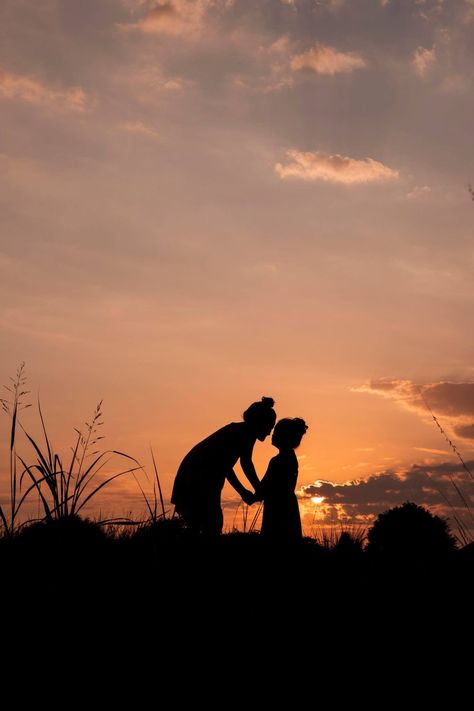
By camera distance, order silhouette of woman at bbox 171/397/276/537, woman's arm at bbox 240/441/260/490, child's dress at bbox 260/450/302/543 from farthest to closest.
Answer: woman's arm at bbox 240/441/260/490, silhouette of woman at bbox 171/397/276/537, child's dress at bbox 260/450/302/543

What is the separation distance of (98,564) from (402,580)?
2457 mm

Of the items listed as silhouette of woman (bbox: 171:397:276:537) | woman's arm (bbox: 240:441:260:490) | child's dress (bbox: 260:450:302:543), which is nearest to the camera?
child's dress (bbox: 260:450:302:543)

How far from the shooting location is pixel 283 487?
7.62m

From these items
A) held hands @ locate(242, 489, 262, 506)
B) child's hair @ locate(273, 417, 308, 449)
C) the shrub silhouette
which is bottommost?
the shrub silhouette

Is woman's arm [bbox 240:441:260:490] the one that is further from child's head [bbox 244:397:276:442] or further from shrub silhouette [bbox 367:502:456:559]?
shrub silhouette [bbox 367:502:456:559]

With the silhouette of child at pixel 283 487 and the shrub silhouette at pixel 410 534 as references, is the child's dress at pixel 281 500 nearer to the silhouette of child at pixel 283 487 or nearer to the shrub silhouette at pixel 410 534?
the silhouette of child at pixel 283 487

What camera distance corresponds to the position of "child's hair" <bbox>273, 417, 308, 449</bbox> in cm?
774

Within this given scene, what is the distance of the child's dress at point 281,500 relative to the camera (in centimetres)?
734

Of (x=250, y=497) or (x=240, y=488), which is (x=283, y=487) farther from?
(x=240, y=488)

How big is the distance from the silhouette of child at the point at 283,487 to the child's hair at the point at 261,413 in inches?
6.1

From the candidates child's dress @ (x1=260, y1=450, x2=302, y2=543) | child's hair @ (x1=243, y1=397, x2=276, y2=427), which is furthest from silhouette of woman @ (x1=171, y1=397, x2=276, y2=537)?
child's dress @ (x1=260, y1=450, x2=302, y2=543)

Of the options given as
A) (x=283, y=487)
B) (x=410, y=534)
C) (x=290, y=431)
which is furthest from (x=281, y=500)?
(x=410, y=534)

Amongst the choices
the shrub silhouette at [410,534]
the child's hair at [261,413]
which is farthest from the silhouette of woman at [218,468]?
the shrub silhouette at [410,534]

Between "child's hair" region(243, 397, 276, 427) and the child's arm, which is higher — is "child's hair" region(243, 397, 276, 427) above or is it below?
above
